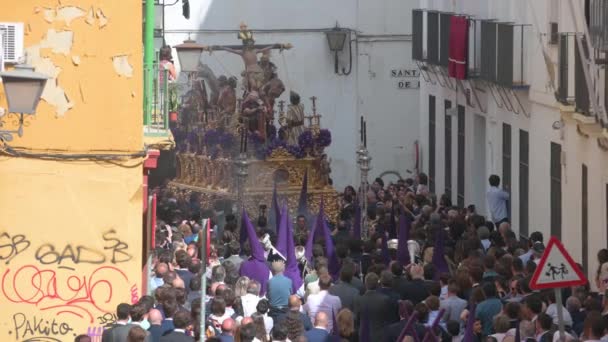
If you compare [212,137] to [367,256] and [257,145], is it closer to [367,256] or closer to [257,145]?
[257,145]

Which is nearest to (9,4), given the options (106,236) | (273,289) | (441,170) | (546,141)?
(106,236)

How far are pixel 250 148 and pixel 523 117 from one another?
431cm

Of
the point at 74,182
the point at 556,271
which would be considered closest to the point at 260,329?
the point at 556,271

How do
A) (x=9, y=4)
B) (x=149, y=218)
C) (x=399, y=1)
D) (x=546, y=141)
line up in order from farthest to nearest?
(x=399, y=1)
(x=546, y=141)
(x=149, y=218)
(x=9, y=4)

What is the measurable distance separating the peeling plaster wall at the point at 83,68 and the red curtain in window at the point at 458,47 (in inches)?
545

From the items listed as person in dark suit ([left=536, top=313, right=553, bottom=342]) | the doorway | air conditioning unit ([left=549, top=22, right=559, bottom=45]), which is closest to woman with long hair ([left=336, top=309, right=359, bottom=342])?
person in dark suit ([left=536, top=313, right=553, bottom=342])

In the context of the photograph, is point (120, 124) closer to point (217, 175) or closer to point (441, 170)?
point (217, 175)

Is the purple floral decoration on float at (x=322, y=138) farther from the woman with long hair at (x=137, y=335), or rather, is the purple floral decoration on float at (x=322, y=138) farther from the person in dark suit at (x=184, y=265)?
the woman with long hair at (x=137, y=335)

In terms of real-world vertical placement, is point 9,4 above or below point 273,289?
above

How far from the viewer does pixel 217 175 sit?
2955cm

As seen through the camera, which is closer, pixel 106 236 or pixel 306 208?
pixel 106 236

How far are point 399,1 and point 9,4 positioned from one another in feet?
69.3

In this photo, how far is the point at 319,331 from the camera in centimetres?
1616

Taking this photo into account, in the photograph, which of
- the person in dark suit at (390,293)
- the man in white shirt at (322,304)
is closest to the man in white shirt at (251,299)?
the man in white shirt at (322,304)
